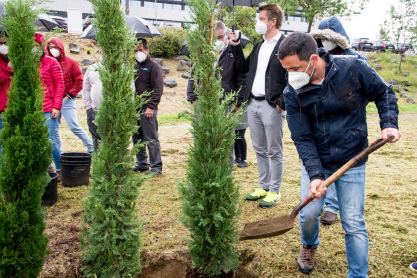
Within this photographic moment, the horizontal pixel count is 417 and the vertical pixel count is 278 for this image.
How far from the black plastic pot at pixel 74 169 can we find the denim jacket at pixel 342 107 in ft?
12.3

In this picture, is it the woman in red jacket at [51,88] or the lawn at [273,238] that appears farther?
the woman in red jacket at [51,88]

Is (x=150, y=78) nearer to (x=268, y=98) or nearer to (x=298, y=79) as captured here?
(x=268, y=98)

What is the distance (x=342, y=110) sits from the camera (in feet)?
8.30

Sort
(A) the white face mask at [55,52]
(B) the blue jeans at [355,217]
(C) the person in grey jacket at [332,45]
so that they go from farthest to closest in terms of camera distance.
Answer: (A) the white face mask at [55,52], (C) the person in grey jacket at [332,45], (B) the blue jeans at [355,217]

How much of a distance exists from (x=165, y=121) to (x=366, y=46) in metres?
32.1

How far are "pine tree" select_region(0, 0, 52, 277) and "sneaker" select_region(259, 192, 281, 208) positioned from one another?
2633 millimetres

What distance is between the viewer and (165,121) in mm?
12055

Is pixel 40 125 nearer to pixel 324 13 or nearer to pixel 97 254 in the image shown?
pixel 97 254

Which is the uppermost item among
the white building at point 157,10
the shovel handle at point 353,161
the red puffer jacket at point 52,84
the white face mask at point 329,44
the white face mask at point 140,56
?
the white building at point 157,10

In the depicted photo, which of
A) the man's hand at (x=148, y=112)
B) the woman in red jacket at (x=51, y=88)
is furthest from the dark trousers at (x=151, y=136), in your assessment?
the woman in red jacket at (x=51, y=88)

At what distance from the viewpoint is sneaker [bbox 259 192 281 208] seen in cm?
433

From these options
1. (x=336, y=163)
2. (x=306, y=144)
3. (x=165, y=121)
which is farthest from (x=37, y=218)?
(x=165, y=121)

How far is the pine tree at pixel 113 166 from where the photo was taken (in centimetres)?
251

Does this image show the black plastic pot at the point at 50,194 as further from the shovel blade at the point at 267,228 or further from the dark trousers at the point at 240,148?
the dark trousers at the point at 240,148
